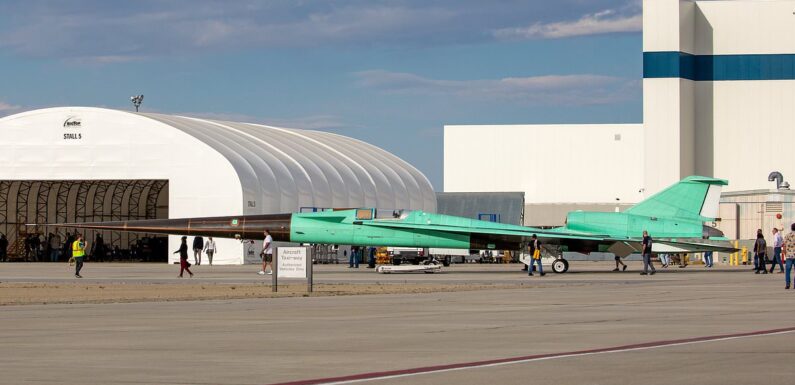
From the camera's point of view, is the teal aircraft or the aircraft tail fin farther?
the aircraft tail fin

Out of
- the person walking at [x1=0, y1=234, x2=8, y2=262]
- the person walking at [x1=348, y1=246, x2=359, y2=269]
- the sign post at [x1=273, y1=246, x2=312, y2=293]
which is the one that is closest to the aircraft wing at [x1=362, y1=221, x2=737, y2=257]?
the person walking at [x1=348, y1=246, x2=359, y2=269]

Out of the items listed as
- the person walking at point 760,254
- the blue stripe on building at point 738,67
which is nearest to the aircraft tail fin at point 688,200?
the person walking at point 760,254

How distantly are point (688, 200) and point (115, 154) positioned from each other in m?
26.2

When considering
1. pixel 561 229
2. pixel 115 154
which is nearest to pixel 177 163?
pixel 115 154

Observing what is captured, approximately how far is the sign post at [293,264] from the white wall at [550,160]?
50895 mm

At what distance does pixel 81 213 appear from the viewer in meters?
67.6

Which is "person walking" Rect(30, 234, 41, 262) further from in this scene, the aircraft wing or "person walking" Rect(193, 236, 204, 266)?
the aircraft wing

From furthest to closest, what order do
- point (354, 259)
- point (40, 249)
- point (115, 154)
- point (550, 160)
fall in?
point (550, 160)
point (40, 249)
point (115, 154)
point (354, 259)

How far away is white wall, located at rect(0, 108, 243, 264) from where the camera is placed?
53844 millimetres

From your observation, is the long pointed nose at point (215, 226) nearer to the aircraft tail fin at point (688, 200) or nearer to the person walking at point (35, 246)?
the aircraft tail fin at point (688, 200)

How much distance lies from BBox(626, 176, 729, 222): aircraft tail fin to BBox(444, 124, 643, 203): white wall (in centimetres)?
3294

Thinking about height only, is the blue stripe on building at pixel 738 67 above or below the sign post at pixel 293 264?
above

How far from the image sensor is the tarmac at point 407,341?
1058 centimetres

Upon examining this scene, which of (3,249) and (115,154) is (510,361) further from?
(3,249)
